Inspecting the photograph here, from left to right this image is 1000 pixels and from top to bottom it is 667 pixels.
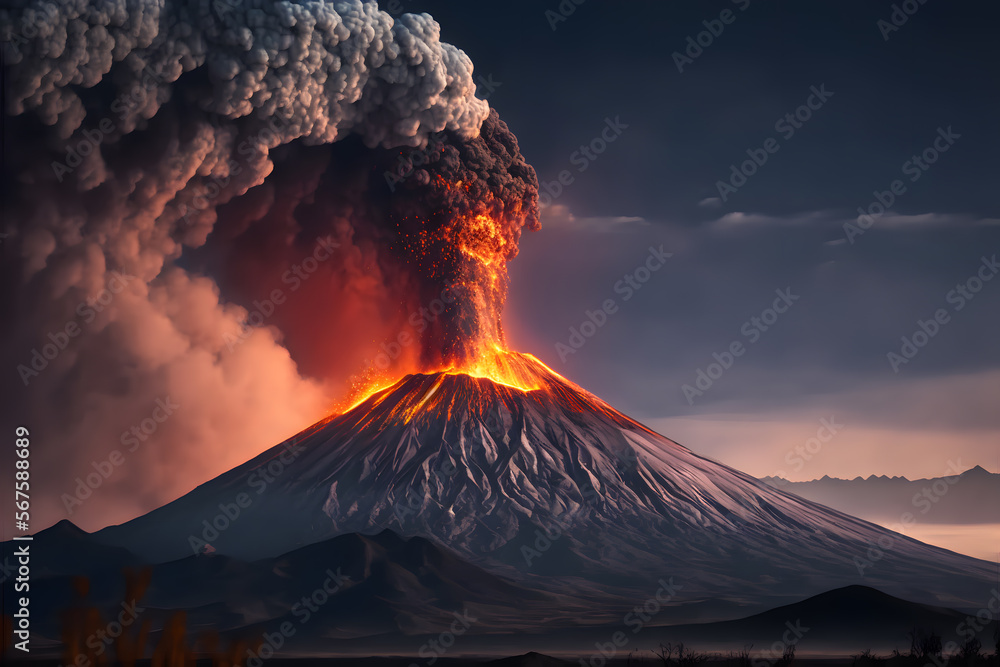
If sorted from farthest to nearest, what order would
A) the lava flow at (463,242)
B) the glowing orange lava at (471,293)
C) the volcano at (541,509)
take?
the glowing orange lava at (471,293), the lava flow at (463,242), the volcano at (541,509)

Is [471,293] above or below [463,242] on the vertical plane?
below

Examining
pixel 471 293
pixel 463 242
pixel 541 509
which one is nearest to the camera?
pixel 541 509

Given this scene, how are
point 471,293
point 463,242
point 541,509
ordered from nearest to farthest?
1. point 541,509
2. point 463,242
3. point 471,293

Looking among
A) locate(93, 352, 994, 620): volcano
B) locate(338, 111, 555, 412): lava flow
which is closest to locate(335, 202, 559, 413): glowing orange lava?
locate(338, 111, 555, 412): lava flow

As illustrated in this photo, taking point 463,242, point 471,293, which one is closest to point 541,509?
point 471,293

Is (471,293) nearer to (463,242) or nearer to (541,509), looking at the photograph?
(463,242)

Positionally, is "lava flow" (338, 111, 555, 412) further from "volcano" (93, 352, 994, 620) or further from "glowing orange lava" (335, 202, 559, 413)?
"volcano" (93, 352, 994, 620)

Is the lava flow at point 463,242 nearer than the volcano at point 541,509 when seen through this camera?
No

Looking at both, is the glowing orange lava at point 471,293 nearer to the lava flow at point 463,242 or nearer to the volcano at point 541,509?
the lava flow at point 463,242

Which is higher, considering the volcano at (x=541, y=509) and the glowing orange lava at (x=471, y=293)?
the glowing orange lava at (x=471, y=293)

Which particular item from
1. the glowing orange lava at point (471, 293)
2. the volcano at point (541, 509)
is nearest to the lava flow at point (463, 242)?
the glowing orange lava at point (471, 293)
